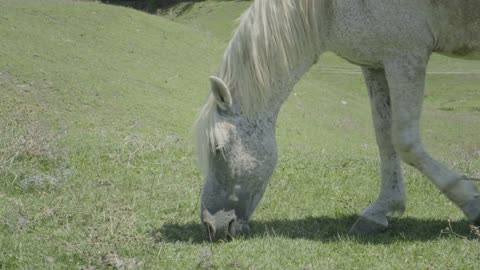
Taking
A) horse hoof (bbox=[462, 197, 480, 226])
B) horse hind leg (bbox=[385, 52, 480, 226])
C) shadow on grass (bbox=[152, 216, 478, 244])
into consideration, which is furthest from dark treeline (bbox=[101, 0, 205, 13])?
horse hoof (bbox=[462, 197, 480, 226])

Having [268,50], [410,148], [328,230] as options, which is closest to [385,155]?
[410,148]

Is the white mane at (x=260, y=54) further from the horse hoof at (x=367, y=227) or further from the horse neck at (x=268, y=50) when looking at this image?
the horse hoof at (x=367, y=227)

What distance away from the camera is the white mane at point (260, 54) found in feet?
14.2

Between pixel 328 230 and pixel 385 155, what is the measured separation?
861mm

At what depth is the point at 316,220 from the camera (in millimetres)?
5055

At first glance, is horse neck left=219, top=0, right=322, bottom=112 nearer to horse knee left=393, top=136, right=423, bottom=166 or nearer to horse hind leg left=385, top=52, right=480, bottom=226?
horse hind leg left=385, top=52, right=480, bottom=226

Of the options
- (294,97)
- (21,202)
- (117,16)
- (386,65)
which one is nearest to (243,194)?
(386,65)

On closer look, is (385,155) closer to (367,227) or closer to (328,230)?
(367,227)

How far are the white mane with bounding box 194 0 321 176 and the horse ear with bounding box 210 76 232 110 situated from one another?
0.25 ft

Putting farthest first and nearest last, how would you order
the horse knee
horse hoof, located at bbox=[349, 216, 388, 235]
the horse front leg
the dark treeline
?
the dark treeline < the horse front leg < horse hoof, located at bbox=[349, 216, 388, 235] < the horse knee

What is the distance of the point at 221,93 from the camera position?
423cm

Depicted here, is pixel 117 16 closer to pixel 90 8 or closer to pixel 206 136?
pixel 90 8

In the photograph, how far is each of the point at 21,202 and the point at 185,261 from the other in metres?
1.80

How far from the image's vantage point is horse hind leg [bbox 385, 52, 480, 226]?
4.32 meters
